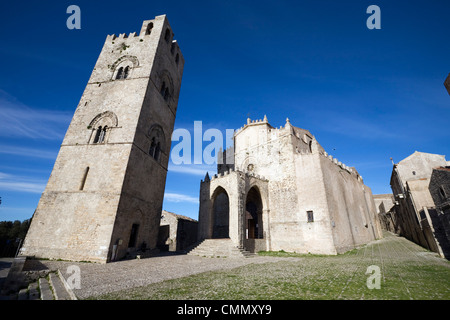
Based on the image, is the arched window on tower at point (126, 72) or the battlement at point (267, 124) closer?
the arched window on tower at point (126, 72)

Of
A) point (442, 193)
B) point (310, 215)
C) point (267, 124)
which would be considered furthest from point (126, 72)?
point (442, 193)

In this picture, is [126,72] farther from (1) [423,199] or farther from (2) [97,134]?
(1) [423,199]

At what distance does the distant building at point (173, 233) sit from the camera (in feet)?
78.7

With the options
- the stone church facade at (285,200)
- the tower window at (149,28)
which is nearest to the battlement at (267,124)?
the stone church facade at (285,200)

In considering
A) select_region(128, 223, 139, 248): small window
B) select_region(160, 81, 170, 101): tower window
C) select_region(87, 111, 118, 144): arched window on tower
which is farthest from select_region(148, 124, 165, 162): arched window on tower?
select_region(128, 223, 139, 248): small window

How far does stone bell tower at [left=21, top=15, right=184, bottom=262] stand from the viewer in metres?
12.1

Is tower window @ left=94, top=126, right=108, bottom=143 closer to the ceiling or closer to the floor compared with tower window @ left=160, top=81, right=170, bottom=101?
closer to the floor

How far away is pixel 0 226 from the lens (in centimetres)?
2269

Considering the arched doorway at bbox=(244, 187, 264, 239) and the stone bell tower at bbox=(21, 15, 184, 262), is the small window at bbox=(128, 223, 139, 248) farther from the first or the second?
the arched doorway at bbox=(244, 187, 264, 239)

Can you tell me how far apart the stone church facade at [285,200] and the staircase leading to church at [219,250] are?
0.90 meters

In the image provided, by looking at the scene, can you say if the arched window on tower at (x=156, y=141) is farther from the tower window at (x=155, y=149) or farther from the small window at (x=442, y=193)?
the small window at (x=442, y=193)

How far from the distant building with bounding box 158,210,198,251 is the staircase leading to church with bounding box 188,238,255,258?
7.57 meters
